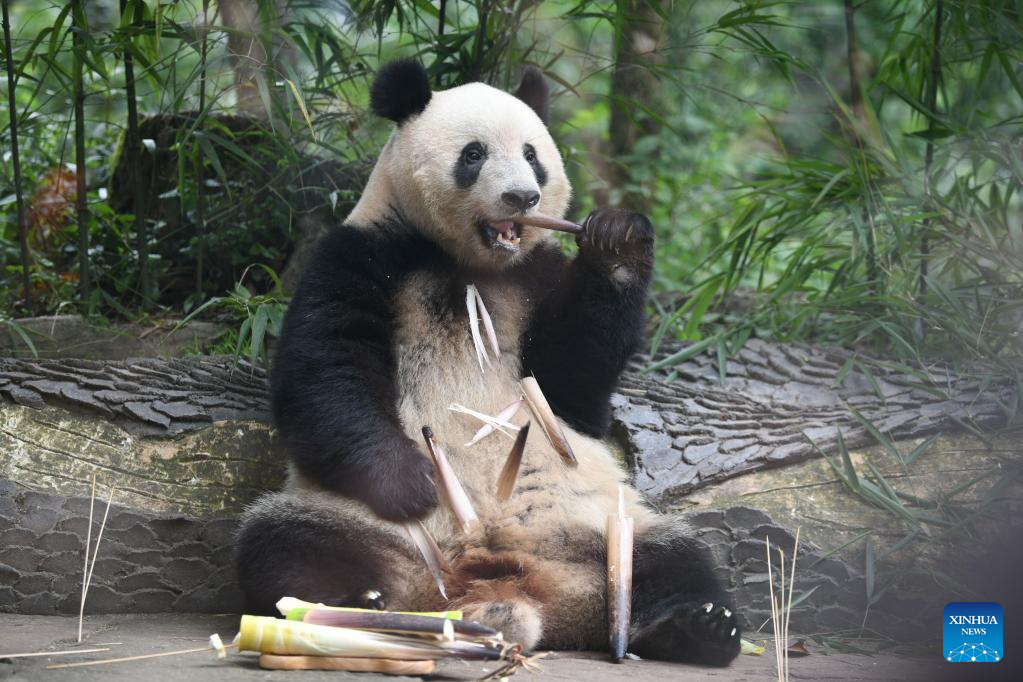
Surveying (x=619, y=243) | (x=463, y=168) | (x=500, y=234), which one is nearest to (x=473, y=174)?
(x=463, y=168)

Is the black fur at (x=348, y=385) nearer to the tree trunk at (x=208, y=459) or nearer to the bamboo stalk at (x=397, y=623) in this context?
the bamboo stalk at (x=397, y=623)

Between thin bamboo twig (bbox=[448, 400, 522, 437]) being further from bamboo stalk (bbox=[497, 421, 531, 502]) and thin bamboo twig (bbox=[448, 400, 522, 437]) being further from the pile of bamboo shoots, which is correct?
the pile of bamboo shoots

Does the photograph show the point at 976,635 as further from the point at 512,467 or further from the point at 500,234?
the point at 500,234

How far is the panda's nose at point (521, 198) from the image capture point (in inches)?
117

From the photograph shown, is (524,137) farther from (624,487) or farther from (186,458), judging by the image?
(186,458)

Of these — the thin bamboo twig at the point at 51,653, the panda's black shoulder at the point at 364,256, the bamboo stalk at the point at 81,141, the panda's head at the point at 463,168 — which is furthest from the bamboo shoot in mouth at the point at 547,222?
the bamboo stalk at the point at 81,141

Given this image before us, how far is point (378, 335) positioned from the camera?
301 centimetres

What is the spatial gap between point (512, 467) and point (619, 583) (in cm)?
42

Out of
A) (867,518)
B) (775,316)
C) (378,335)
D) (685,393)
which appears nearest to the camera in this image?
(378,335)

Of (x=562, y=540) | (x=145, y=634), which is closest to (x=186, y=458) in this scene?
(x=145, y=634)

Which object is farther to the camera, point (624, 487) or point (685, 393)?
point (685, 393)

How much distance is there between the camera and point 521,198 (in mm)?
2982

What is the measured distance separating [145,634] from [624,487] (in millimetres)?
1376

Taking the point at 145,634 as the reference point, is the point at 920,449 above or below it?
above
